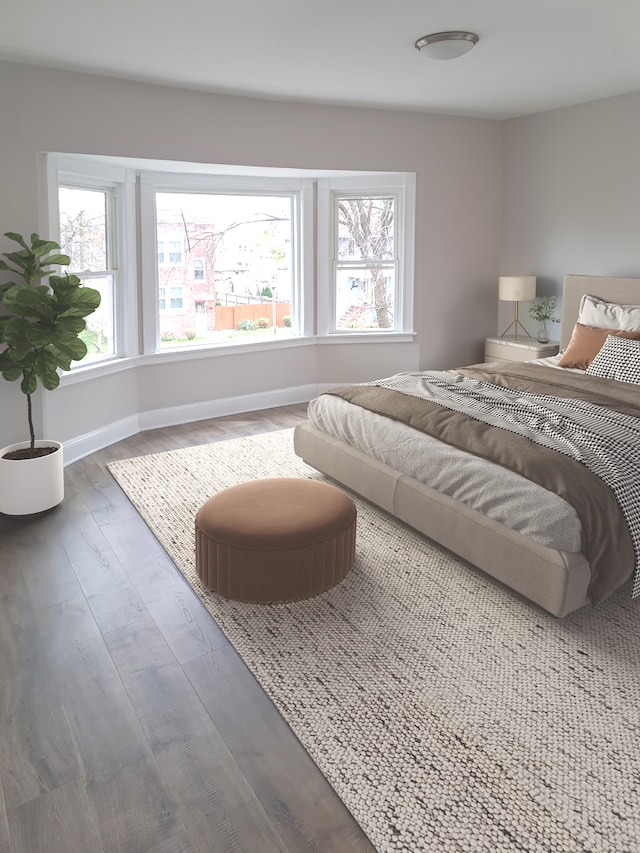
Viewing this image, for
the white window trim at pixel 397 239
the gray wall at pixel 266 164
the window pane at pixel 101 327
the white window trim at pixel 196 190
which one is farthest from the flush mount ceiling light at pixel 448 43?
the window pane at pixel 101 327

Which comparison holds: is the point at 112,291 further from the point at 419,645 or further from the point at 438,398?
the point at 419,645

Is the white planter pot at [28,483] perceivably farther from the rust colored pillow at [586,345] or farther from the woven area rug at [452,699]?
the rust colored pillow at [586,345]

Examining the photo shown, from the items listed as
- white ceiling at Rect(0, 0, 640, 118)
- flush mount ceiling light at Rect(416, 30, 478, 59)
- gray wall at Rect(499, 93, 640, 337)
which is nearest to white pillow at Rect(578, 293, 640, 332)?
gray wall at Rect(499, 93, 640, 337)

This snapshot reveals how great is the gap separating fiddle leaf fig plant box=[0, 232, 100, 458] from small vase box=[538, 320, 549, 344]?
3859mm

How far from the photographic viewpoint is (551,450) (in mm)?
3023

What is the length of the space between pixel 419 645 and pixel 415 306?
4.11 metres

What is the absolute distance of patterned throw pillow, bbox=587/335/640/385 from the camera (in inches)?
169

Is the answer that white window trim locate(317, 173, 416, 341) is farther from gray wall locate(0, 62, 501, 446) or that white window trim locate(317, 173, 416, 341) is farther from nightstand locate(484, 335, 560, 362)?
nightstand locate(484, 335, 560, 362)

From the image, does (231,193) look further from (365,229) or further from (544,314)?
(544,314)

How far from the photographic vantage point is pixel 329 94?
5066 millimetres

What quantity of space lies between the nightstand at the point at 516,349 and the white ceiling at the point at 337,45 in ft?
6.44

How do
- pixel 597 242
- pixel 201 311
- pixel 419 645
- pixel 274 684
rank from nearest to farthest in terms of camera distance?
1. pixel 274 684
2. pixel 419 645
3. pixel 597 242
4. pixel 201 311

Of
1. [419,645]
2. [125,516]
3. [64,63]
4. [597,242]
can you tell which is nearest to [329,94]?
[64,63]

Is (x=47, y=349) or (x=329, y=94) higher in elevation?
(x=329, y=94)
